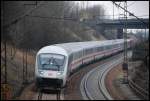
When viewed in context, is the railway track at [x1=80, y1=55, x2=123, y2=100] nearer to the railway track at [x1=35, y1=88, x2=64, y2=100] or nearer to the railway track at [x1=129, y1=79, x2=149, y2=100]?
the railway track at [x1=35, y1=88, x2=64, y2=100]

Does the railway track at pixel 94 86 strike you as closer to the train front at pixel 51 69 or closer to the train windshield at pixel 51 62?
the train front at pixel 51 69

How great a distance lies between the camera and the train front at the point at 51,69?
31.7 m

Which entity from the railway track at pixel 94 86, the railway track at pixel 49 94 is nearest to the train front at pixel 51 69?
the railway track at pixel 49 94

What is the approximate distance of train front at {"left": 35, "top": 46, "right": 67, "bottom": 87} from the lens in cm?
3169

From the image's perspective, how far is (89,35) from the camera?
97.3 metres

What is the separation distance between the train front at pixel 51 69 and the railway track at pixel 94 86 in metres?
2.08

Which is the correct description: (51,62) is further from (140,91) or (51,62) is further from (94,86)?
(140,91)

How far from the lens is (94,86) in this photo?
37531 millimetres

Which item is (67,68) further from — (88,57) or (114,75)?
(88,57)

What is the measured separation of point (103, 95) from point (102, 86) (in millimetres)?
5197

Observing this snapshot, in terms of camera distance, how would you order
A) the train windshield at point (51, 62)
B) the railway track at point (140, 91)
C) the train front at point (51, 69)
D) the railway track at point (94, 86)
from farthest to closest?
the train windshield at point (51, 62)
the train front at point (51, 69)
the railway track at point (94, 86)
the railway track at point (140, 91)

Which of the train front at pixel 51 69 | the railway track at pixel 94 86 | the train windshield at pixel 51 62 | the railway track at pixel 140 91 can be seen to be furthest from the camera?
the train windshield at pixel 51 62

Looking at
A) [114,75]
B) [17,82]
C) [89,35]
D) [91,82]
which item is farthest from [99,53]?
[89,35]

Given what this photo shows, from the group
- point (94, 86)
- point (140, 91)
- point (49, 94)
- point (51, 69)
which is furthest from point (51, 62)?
point (140, 91)
